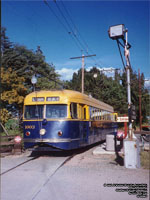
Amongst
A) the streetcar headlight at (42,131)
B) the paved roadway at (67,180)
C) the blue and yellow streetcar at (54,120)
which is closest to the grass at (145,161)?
the paved roadway at (67,180)

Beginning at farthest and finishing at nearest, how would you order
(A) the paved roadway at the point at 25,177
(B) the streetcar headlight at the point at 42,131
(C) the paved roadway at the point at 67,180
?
(B) the streetcar headlight at the point at 42,131 → (A) the paved roadway at the point at 25,177 → (C) the paved roadway at the point at 67,180

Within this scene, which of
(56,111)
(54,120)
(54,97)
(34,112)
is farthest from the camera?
(34,112)

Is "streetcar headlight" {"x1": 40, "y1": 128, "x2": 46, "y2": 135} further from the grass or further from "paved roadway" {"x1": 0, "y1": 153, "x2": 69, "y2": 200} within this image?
the grass

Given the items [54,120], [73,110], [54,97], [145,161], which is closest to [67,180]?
[145,161]

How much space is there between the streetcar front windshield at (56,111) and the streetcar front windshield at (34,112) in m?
0.36

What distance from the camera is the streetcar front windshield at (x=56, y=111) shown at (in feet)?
34.9

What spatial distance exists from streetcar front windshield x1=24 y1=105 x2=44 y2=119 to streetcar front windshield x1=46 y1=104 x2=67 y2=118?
0.36 metres

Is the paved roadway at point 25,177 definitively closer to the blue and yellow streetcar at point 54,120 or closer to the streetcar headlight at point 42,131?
the blue and yellow streetcar at point 54,120

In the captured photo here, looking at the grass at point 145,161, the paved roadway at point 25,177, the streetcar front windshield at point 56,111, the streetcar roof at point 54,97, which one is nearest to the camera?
the paved roadway at point 25,177

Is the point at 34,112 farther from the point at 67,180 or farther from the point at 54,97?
the point at 67,180

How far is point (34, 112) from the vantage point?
1106 cm

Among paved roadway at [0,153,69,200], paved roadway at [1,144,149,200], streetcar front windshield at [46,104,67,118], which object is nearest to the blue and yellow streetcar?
streetcar front windshield at [46,104,67,118]

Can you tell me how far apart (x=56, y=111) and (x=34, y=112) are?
1110 mm

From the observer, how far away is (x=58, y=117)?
34.7 ft
